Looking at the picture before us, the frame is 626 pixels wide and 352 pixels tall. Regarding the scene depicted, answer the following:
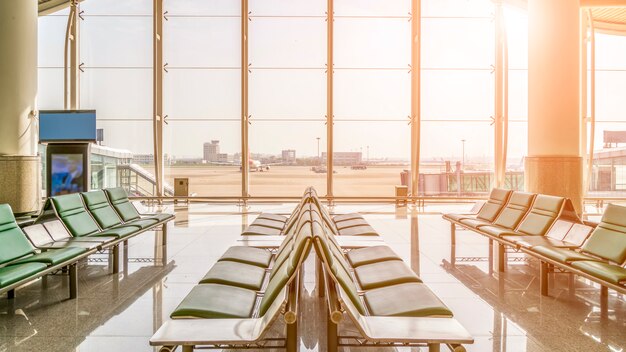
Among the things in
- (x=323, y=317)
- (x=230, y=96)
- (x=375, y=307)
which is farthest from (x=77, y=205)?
(x=230, y=96)

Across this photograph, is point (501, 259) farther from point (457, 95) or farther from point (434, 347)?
point (457, 95)

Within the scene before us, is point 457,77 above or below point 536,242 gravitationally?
above

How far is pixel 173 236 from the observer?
6820mm

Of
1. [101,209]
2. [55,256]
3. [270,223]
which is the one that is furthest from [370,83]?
[55,256]

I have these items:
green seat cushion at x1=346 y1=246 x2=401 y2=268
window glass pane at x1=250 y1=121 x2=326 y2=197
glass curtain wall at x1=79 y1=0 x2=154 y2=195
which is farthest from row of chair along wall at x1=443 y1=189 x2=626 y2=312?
glass curtain wall at x1=79 y1=0 x2=154 y2=195

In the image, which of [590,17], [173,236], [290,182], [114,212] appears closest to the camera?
[114,212]

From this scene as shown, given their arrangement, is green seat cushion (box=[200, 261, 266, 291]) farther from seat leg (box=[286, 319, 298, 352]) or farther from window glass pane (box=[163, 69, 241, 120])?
window glass pane (box=[163, 69, 241, 120])

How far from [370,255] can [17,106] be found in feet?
23.8

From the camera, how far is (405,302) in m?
2.44

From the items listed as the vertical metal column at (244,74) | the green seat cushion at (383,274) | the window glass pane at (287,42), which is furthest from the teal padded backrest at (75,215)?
the window glass pane at (287,42)

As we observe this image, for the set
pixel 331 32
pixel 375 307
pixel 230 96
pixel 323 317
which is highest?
pixel 331 32

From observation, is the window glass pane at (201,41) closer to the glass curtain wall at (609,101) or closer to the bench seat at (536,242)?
the bench seat at (536,242)

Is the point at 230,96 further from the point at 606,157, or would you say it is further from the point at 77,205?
the point at 606,157

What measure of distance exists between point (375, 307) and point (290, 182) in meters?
9.27
